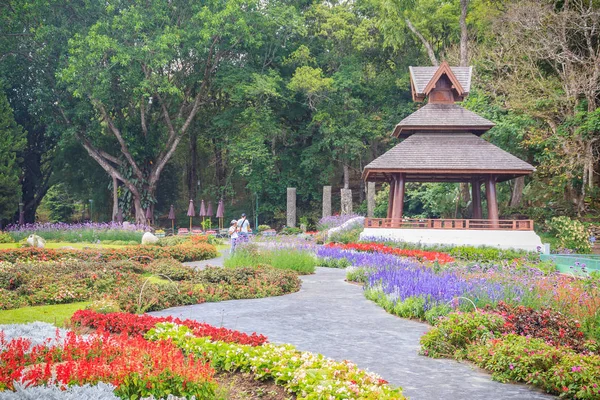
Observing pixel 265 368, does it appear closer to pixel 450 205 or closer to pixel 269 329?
pixel 269 329

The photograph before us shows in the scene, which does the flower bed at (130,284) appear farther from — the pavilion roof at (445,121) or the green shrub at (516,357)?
the pavilion roof at (445,121)

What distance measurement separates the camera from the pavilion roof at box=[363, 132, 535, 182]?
24328 millimetres

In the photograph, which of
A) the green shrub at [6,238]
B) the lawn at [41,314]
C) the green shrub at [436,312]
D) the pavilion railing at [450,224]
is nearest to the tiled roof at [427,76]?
the pavilion railing at [450,224]

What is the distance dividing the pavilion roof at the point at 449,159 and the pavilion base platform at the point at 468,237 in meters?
2.45

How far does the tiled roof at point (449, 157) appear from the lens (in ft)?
79.9

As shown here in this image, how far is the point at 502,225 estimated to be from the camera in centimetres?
2458

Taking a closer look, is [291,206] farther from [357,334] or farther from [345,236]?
[357,334]

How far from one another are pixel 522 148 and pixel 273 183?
59.2 feet

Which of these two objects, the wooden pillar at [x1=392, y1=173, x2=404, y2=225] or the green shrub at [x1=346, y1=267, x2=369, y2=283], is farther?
the wooden pillar at [x1=392, y1=173, x2=404, y2=225]

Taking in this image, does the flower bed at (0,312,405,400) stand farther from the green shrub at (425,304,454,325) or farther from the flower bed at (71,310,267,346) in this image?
the green shrub at (425,304,454,325)

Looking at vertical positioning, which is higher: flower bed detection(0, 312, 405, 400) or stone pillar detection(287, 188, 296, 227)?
stone pillar detection(287, 188, 296, 227)

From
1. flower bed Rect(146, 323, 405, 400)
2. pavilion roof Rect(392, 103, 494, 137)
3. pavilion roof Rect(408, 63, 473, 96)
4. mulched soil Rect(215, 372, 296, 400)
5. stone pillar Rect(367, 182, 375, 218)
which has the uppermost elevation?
pavilion roof Rect(408, 63, 473, 96)

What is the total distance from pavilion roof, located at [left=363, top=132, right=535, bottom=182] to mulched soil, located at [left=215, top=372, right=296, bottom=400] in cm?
1931

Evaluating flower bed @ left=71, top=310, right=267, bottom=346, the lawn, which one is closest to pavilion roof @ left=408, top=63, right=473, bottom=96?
the lawn
